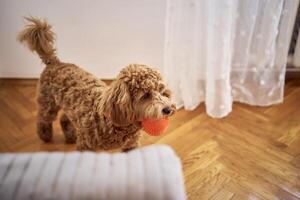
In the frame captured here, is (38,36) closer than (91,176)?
No

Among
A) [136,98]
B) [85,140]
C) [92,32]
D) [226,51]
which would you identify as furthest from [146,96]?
[92,32]

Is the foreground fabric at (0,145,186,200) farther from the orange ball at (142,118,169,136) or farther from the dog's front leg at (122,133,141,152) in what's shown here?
the dog's front leg at (122,133,141,152)

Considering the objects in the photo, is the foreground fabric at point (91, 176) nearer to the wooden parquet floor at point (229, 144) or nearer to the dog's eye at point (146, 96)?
the dog's eye at point (146, 96)

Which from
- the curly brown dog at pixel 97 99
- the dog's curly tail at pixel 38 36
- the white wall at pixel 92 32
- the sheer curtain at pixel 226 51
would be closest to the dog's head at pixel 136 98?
the curly brown dog at pixel 97 99

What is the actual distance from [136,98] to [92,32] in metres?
0.90

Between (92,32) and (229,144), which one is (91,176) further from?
(92,32)

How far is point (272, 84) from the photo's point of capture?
1793 millimetres

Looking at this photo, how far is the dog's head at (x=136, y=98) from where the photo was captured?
105 centimetres

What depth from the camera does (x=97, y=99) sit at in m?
1.19

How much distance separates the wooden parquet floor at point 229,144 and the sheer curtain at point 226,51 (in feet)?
0.30

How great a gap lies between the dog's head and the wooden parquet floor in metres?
0.47

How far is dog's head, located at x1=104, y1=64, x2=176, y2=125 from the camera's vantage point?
1.05 meters

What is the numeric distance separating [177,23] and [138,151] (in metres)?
1.07

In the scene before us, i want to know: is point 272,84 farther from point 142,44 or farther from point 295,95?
point 142,44
